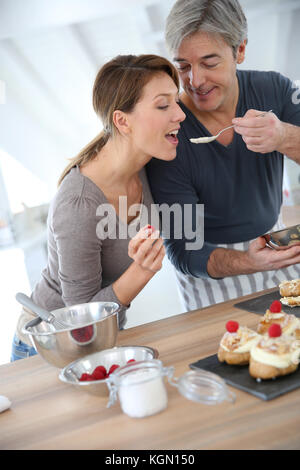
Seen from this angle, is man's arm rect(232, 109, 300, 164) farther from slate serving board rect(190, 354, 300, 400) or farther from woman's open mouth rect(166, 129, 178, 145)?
slate serving board rect(190, 354, 300, 400)

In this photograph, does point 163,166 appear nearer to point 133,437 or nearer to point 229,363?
point 229,363

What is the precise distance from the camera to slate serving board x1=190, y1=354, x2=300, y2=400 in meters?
0.99

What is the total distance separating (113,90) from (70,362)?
0.91m

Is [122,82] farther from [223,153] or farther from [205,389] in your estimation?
[205,389]

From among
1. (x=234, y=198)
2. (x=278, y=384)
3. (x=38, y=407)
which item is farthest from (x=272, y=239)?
(x=38, y=407)

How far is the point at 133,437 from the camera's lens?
95 centimetres

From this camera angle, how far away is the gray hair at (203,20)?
1.75 m

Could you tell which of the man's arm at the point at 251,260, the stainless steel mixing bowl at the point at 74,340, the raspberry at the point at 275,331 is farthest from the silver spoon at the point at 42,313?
the man's arm at the point at 251,260

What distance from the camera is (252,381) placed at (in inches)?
41.1

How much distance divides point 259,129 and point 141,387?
3.33 feet

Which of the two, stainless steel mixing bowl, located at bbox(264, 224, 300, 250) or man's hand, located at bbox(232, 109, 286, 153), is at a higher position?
man's hand, located at bbox(232, 109, 286, 153)

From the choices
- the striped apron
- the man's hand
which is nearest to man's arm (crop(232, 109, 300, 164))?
the man's hand

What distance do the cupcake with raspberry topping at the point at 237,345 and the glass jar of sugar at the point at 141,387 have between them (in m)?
0.18

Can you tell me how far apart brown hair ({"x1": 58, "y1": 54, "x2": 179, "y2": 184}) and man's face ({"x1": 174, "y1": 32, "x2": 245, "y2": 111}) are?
72 millimetres
